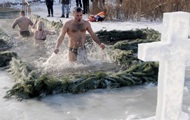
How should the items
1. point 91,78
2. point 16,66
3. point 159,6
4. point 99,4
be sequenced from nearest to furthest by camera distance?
point 91,78 → point 16,66 → point 159,6 → point 99,4

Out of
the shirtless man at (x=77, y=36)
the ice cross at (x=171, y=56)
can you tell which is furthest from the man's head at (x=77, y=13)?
the ice cross at (x=171, y=56)

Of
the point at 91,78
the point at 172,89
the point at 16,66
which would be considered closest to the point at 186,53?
the point at 172,89

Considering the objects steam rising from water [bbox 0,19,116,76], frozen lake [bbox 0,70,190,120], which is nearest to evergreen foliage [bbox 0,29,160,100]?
frozen lake [bbox 0,70,190,120]

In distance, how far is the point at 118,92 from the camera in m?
4.91

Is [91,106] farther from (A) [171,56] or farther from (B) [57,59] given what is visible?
(B) [57,59]

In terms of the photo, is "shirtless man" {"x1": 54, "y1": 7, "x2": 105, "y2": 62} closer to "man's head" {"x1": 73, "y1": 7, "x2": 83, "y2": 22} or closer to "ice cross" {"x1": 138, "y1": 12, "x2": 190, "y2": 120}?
"man's head" {"x1": 73, "y1": 7, "x2": 83, "y2": 22}

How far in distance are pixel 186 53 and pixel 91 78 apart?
2477 millimetres

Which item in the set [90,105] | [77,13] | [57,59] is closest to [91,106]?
[90,105]

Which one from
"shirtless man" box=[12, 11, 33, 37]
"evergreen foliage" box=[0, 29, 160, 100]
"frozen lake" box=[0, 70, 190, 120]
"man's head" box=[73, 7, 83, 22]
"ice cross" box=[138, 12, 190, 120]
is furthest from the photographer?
"shirtless man" box=[12, 11, 33, 37]

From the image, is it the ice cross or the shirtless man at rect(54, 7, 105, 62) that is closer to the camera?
the ice cross

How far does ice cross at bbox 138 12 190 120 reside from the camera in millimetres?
2662

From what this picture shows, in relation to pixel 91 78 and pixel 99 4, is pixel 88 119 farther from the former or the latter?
pixel 99 4

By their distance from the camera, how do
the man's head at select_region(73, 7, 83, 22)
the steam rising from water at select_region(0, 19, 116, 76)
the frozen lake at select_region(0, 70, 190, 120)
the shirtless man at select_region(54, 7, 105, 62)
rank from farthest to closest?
the shirtless man at select_region(54, 7, 105, 62)
the steam rising from water at select_region(0, 19, 116, 76)
the man's head at select_region(73, 7, 83, 22)
the frozen lake at select_region(0, 70, 190, 120)

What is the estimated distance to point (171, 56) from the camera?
9.04ft
